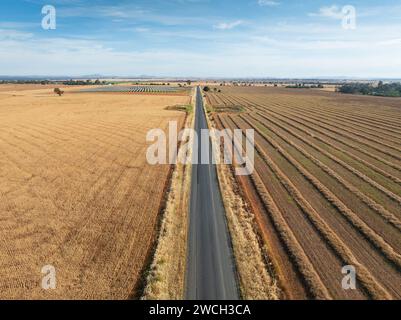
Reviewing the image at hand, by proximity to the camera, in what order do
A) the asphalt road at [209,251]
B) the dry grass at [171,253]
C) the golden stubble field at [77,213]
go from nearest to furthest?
the dry grass at [171,253] < the asphalt road at [209,251] < the golden stubble field at [77,213]

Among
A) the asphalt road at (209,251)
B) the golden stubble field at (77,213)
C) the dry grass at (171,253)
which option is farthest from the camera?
the golden stubble field at (77,213)

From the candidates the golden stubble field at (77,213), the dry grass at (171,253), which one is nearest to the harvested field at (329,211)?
the dry grass at (171,253)

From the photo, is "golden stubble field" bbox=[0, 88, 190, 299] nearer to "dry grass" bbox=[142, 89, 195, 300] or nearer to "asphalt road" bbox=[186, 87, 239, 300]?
"dry grass" bbox=[142, 89, 195, 300]

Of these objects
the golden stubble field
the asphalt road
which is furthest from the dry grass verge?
the golden stubble field

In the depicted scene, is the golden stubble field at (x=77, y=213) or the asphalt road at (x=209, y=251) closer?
the asphalt road at (x=209, y=251)

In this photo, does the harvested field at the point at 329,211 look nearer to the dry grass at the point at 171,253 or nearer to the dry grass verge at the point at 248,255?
the dry grass verge at the point at 248,255
